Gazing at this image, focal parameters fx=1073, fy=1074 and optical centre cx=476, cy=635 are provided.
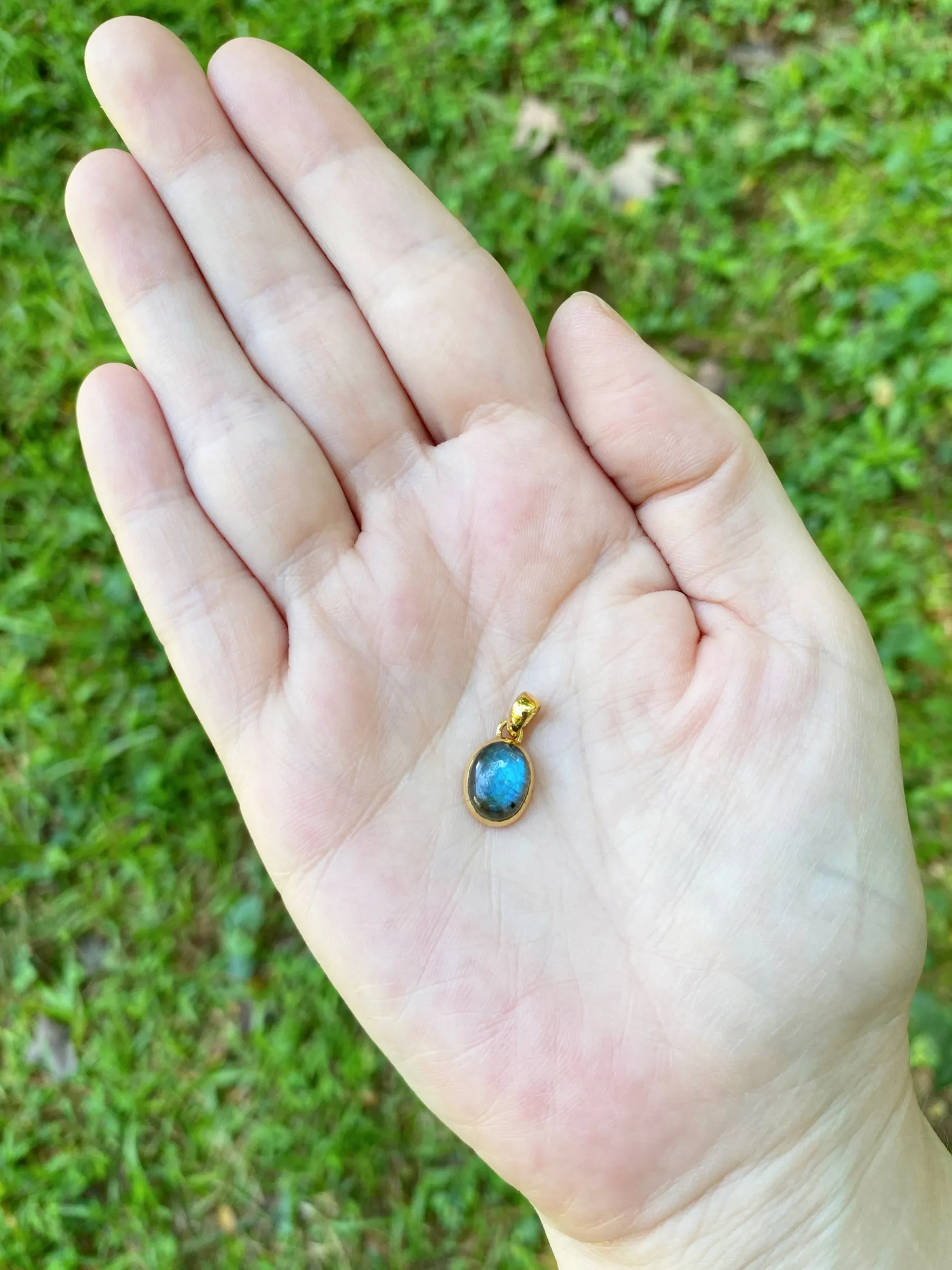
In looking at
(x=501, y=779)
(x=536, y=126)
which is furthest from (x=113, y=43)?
(x=536, y=126)

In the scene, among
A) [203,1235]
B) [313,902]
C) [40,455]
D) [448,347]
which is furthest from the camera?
[40,455]

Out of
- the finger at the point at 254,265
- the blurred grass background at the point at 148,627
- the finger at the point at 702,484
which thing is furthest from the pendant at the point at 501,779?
the blurred grass background at the point at 148,627

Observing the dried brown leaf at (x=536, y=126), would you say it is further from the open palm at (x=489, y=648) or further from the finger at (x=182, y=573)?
the finger at (x=182, y=573)

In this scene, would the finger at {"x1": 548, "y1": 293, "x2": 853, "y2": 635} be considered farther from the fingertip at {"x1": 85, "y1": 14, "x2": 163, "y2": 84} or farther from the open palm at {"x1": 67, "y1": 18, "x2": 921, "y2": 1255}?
the fingertip at {"x1": 85, "y1": 14, "x2": 163, "y2": 84}

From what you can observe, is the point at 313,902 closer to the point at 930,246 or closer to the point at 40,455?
the point at 40,455

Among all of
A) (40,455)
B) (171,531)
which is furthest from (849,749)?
(40,455)

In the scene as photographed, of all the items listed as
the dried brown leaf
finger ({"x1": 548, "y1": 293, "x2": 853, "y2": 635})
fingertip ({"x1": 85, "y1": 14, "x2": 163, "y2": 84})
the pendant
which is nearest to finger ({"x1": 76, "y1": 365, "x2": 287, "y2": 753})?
the pendant
